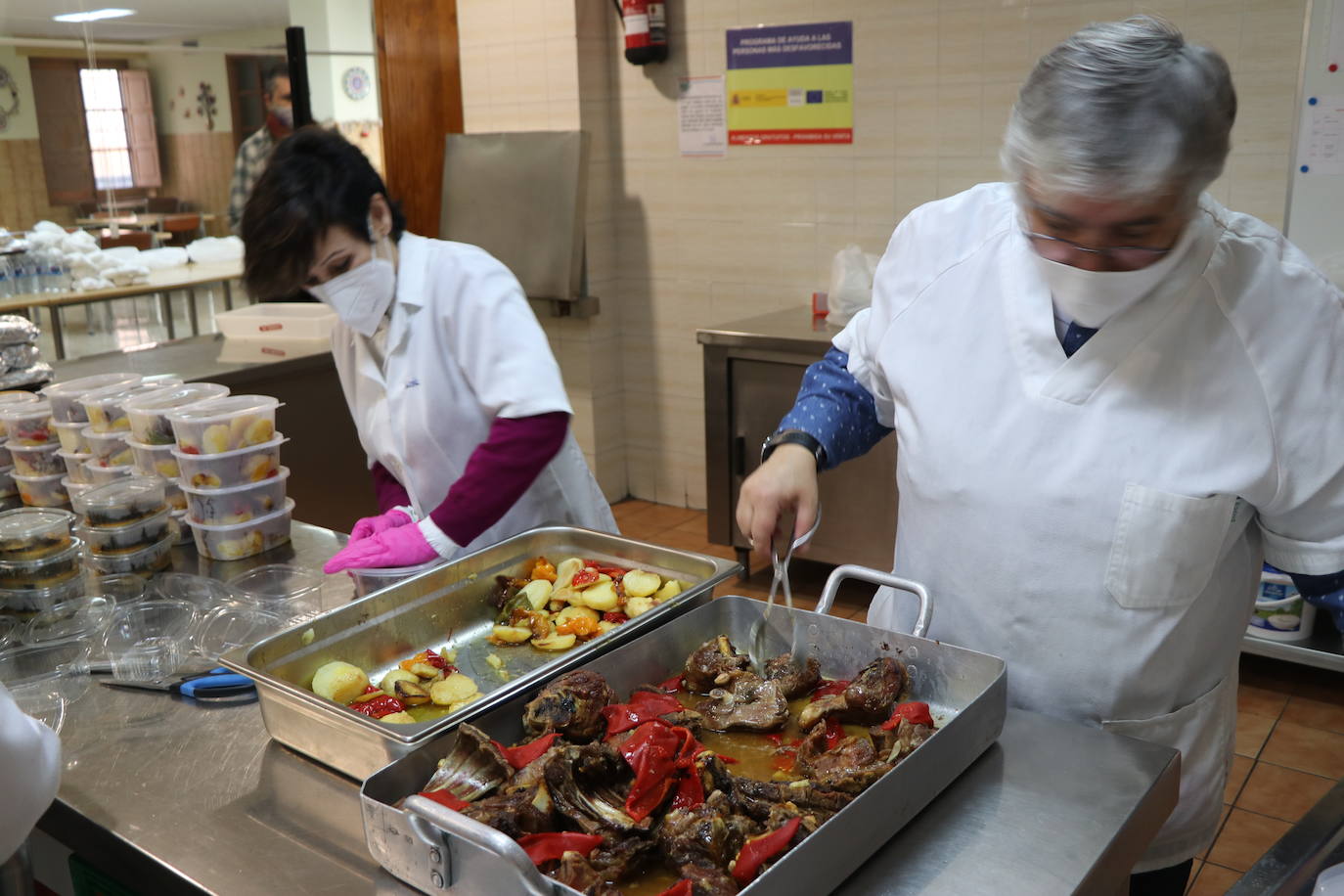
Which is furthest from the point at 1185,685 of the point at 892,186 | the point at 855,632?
the point at 892,186

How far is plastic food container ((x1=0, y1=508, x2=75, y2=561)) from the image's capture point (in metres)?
1.83

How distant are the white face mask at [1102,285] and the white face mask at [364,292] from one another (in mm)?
1246

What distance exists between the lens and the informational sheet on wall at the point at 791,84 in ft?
12.9

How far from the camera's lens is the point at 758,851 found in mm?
990

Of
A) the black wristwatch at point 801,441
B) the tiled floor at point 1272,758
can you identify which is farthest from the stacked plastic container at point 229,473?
the tiled floor at point 1272,758

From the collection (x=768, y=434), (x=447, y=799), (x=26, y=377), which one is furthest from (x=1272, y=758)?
(x=26, y=377)

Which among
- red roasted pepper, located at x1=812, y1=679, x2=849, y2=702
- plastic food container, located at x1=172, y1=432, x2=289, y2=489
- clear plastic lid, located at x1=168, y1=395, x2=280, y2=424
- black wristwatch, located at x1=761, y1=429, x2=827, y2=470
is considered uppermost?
black wristwatch, located at x1=761, y1=429, x2=827, y2=470

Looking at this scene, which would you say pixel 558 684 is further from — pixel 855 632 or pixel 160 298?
pixel 160 298

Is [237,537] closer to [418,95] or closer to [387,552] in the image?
[387,552]

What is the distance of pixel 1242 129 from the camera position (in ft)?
10.5

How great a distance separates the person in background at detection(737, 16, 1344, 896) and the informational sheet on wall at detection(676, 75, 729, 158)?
2.92 m

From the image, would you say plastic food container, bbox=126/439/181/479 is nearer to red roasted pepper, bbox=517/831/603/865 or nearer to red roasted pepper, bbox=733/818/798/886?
red roasted pepper, bbox=517/831/603/865

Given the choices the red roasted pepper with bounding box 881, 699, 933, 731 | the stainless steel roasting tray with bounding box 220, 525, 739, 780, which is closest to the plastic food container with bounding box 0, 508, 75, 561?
the stainless steel roasting tray with bounding box 220, 525, 739, 780

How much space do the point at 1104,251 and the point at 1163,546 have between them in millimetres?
344
